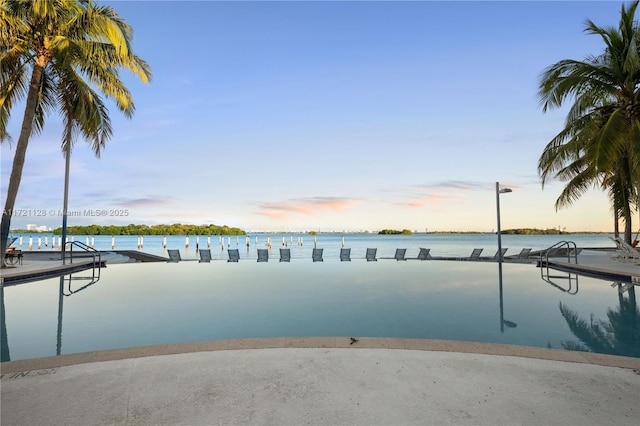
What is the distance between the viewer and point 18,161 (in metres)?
12.4

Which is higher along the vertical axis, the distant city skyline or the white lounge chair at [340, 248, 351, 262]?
the distant city skyline

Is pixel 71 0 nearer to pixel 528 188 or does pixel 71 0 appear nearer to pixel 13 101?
pixel 13 101

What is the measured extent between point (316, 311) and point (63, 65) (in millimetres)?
12248

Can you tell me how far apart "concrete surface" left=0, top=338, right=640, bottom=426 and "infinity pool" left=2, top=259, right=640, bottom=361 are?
5.70 ft

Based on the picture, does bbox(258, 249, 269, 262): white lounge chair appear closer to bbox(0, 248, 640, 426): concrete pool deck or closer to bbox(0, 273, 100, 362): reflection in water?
bbox(0, 273, 100, 362): reflection in water

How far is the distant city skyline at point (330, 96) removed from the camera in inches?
553

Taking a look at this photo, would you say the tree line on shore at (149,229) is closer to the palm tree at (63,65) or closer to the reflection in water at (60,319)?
the palm tree at (63,65)

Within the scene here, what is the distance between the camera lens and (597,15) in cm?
1355

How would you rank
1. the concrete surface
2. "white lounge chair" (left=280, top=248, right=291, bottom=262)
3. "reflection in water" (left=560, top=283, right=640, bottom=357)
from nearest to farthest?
1. the concrete surface
2. "reflection in water" (left=560, top=283, right=640, bottom=357)
3. "white lounge chair" (left=280, top=248, right=291, bottom=262)

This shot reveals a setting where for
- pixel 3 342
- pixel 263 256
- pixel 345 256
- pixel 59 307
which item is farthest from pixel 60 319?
pixel 345 256

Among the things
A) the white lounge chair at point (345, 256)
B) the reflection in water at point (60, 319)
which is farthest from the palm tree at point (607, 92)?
the reflection in water at point (60, 319)

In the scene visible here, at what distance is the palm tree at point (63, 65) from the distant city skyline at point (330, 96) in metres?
0.79

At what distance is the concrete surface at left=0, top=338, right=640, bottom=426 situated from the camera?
2.76 m

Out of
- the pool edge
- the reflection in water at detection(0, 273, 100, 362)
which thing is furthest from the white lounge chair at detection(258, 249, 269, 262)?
the pool edge
